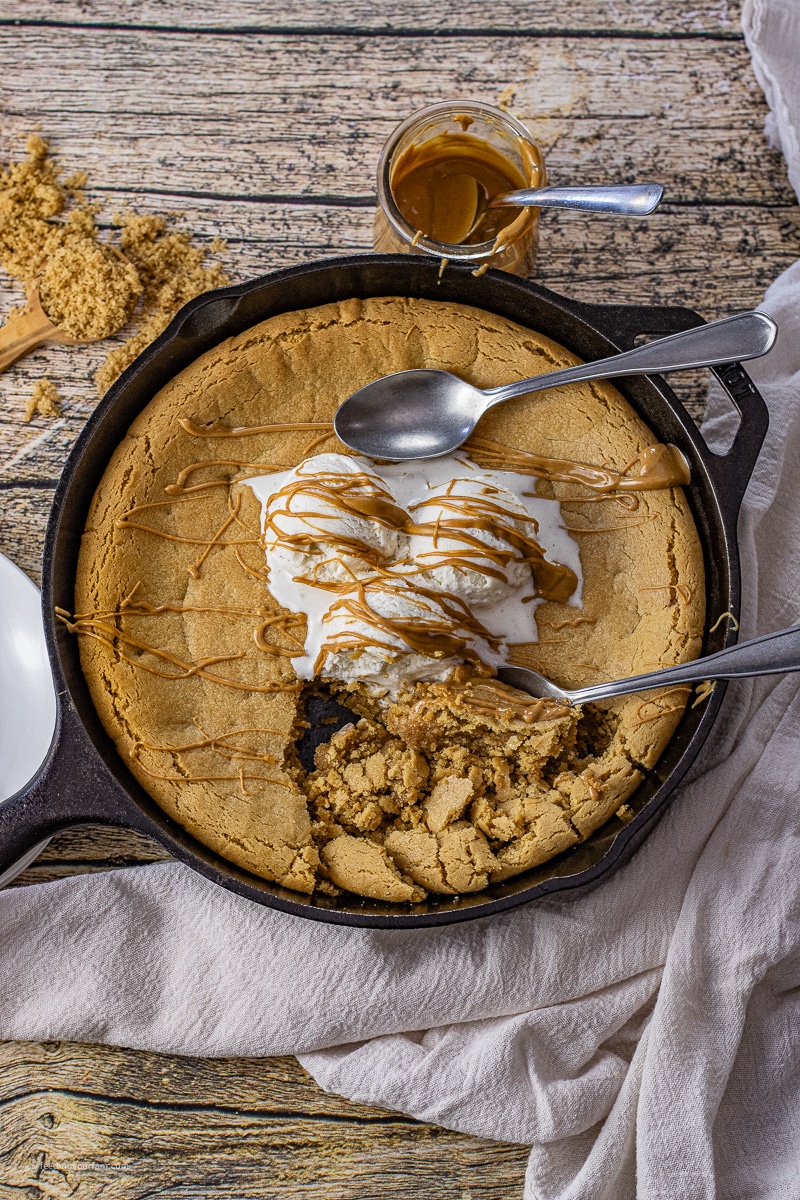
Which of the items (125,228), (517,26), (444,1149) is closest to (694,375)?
(517,26)

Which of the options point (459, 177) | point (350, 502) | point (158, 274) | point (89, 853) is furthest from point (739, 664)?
point (158, 274)

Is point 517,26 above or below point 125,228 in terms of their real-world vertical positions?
above

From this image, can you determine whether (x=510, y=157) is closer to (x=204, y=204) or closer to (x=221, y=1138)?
(x=204, y=204)

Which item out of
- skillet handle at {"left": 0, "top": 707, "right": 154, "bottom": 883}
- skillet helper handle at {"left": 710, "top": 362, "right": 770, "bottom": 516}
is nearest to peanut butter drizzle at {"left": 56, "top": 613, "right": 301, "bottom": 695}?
skillet handle at {"left": 0, "top": 707, "right": 154, "bottom": 883}

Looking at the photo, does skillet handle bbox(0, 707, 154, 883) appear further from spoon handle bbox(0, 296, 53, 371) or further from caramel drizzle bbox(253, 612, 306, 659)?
spoon handle bbox(0, 296, 53, 371)

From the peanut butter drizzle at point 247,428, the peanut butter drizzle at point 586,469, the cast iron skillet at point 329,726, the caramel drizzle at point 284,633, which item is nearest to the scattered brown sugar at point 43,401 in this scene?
the cast iron skillet at point 329,726

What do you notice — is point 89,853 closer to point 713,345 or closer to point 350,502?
point 350,502
